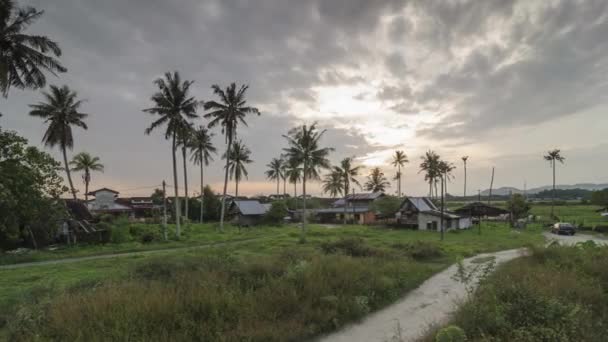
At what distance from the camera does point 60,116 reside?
31.7 m

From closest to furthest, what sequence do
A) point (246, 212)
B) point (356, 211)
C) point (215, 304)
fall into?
point (215, 304)
point (246, 212)
point (356, 211)

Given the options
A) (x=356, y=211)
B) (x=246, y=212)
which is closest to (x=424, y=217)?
(x=356, y=211)

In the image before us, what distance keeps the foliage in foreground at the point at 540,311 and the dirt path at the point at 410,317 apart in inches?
44.4

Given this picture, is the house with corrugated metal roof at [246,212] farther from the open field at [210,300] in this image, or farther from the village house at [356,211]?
the open field at [210,300]

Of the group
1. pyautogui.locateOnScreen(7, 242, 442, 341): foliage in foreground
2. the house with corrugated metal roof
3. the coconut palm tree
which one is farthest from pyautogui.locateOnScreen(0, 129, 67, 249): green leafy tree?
the house with corrugated metal roof

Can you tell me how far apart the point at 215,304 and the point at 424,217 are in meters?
43.7

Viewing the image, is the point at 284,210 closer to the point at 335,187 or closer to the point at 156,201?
the point at 335,187

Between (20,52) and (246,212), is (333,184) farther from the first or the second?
(20,52)

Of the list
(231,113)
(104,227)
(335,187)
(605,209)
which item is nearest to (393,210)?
(335,187)

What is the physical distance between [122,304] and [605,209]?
72.1m

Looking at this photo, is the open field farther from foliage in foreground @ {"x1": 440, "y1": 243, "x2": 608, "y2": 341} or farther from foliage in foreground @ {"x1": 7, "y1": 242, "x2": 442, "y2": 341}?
foliage in foreground @ {"x1": 440, "y1": 243, "x2": 608, "y2": 341}

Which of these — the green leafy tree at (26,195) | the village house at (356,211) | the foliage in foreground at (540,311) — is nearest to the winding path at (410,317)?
the foliage in foreground at (540,311)

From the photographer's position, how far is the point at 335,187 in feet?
219

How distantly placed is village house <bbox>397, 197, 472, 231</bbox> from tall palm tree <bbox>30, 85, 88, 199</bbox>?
4334cm
